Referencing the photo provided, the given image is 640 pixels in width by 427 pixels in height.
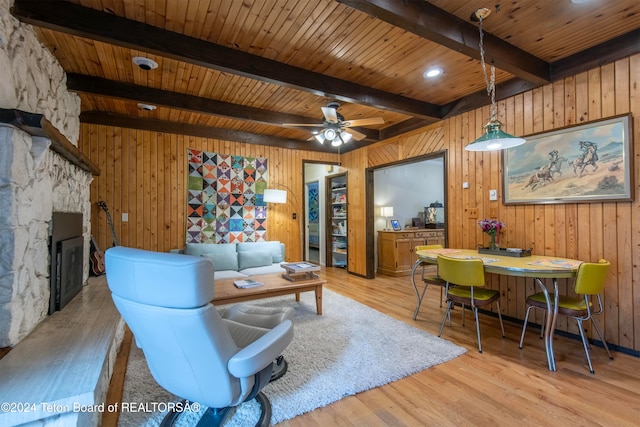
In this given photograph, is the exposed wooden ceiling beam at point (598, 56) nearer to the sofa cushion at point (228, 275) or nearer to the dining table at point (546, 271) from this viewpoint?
the dining table at point (546, 271)

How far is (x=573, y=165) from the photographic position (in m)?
2.84

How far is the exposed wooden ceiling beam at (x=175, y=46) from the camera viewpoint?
199cm

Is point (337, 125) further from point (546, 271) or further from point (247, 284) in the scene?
point (546, 271)

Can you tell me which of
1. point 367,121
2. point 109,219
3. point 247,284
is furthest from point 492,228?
point 109,219

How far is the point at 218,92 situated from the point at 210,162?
64.1 inches

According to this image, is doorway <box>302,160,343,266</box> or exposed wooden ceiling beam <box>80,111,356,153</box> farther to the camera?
doorway <box>302,160,343,266</box>

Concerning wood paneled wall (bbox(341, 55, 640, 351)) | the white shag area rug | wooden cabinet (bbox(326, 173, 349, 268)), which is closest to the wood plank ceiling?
wood paneled wall (bbox(341, 55, 640, 351))

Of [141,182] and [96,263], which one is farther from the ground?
[141,182]

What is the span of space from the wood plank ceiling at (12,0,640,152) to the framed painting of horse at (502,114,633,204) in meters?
0.61

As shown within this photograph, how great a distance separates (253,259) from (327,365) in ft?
8.26

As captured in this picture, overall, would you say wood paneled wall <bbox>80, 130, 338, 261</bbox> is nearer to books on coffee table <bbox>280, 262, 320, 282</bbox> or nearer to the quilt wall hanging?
the quilt wall hanging

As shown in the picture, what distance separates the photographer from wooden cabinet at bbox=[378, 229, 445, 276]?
5723 mm

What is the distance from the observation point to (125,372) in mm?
2205

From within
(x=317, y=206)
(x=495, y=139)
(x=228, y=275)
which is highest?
(x=495, y=139)
